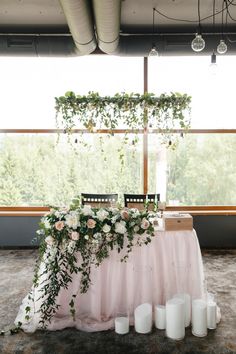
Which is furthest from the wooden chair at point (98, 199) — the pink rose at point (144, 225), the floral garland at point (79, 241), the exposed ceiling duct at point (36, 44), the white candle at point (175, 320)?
the exposed ceiling duct at point (36, 44)

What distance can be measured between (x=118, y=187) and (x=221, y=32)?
9.87ft

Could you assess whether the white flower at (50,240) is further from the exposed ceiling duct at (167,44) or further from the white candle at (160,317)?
the exposed ceiling duct at (167,44)

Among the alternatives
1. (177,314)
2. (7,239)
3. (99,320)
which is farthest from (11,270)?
(177,314)

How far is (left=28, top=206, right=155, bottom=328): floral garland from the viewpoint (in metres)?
2.89

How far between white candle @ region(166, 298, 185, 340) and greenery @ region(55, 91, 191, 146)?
10.5 feet

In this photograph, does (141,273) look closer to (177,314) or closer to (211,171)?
(177,314)

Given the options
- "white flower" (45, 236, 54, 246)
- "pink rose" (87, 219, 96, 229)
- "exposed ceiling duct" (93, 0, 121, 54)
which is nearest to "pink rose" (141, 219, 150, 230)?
"pink rose" (87, 219, 96, 229)

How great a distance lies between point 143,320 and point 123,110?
331 cm

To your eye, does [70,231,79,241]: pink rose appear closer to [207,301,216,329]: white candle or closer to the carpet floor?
the carpet floor

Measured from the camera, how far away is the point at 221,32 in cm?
550

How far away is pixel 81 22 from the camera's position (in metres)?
4.22

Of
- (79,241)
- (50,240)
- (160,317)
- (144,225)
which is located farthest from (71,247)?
(160,317)

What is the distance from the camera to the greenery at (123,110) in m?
5.24

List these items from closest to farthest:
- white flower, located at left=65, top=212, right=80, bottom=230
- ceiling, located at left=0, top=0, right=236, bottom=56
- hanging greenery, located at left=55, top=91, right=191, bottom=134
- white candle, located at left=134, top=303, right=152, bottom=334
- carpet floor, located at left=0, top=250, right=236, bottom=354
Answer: carpet floor, located at left=0, top=250, right=236, bottom=354, white flower, located at left=65, top=212, right=80, bottom=230, white candle, located at left=134, top=303, right=152, bottom=334, ceiling, located at left=0, top=0, right=236, bottom=56, hanging greenery, located at left=55, top=91, right=191, bottom=134
